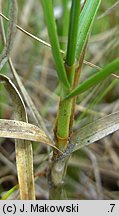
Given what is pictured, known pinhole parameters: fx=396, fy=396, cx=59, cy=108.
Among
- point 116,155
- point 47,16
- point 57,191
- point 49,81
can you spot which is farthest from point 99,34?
point 47,16

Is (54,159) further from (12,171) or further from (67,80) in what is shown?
(12,171)

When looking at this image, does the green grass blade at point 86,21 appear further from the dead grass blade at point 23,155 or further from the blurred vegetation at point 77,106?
the blurred vegetation at point 77,106

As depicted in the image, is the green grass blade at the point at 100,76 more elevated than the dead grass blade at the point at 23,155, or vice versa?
the green grass blade at the point at 100,76

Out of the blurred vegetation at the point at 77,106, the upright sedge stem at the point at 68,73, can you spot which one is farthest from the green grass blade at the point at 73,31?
the blurred vegetation at the point at 77,106

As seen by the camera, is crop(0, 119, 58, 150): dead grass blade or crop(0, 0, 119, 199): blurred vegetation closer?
crop(0, 119, 58, 150): dead grass blade

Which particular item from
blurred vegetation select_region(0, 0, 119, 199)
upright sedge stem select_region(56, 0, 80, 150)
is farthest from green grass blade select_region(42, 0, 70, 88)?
blurred vegetation select_region(0, 0, 119, 199)

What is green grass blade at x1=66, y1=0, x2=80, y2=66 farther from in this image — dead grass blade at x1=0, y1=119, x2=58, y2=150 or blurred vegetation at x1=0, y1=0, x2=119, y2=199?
blurred vegetation at x1=0, y1=0, x2=119, y2=199

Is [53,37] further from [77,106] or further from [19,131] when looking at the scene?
[77,106]
